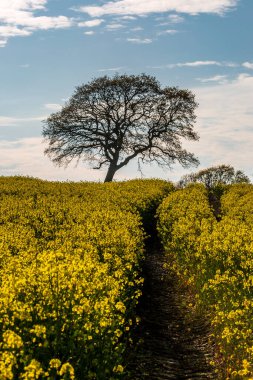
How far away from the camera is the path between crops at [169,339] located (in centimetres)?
969

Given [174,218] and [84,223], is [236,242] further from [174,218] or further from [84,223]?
[174,218]

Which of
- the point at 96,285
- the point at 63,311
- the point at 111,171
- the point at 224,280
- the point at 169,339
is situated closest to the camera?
the point at 63,311

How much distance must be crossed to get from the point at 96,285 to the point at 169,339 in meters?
3.92

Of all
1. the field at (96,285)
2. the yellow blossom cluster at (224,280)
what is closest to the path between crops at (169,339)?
the field at (96,285)

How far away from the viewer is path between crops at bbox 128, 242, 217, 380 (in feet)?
31.8

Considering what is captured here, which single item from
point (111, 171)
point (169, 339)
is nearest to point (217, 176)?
point (111, 171)

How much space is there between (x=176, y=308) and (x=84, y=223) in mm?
3811

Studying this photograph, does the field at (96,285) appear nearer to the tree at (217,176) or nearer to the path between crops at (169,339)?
the path between crops at (169,339)

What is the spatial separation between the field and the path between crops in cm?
28

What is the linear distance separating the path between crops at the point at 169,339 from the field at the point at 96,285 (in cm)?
28

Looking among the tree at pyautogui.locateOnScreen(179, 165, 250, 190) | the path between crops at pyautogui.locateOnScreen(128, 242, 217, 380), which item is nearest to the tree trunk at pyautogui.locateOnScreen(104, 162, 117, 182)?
the tree at pyautogui.locateOnScreen(179, 165, 250, 190)

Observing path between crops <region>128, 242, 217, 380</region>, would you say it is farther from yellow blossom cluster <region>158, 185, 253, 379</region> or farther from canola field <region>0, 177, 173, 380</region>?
canola field <region>0, 177, 173, 380</region>

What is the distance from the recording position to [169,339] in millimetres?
11508

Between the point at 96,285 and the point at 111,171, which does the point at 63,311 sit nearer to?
the point at 96,285
